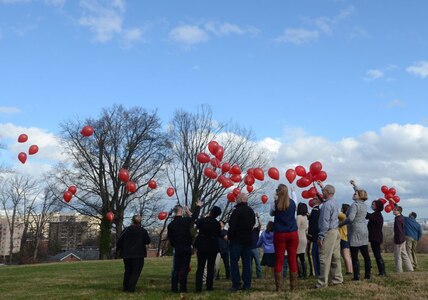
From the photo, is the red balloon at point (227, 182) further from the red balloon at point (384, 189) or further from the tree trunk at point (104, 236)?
the tree trunk at point (104, 236)

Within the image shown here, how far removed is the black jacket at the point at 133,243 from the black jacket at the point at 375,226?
16.3 feet

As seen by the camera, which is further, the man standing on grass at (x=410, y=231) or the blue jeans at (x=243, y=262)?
the man standing on grass at (x=410, y=231)

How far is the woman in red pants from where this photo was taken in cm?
747

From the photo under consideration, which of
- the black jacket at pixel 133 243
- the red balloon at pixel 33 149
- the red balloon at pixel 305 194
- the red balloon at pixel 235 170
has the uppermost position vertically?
the red balloon at pixel 33 149

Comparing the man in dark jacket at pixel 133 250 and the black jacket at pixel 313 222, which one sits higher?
the black jacket at pixel 313 222

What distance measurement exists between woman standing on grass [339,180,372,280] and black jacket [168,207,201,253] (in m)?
3.03

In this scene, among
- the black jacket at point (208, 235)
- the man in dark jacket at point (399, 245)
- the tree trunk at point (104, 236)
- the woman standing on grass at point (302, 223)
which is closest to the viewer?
the black jacket at point (208, 235)

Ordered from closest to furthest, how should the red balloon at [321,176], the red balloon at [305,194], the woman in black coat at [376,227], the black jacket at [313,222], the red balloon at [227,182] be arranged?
the woman in black coat at [376,227] < the black jacket at [313,222] < the red balloon at [321,176] < the red balloon at [305,194] < the red balloon at [227,182]

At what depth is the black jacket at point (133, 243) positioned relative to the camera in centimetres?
901

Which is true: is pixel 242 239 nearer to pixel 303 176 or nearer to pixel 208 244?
pixel 208 244

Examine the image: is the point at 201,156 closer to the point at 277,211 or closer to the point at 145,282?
the point at 145,282

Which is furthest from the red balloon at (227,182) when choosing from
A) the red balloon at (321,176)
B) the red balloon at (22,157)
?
the red balloon at (22,157)

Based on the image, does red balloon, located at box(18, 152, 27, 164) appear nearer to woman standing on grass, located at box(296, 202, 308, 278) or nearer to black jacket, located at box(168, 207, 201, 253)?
black jacket, located at box(168, 207, 201, 253)

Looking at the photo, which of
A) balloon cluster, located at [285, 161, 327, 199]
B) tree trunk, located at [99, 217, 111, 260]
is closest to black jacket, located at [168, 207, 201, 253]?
balloon cluster, located at [285, 161, 327, 199]
